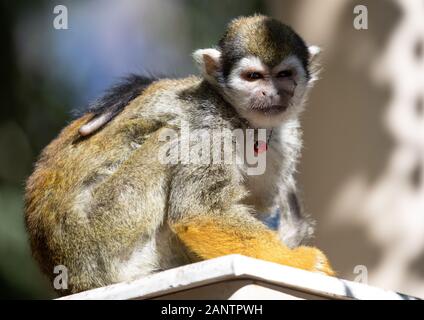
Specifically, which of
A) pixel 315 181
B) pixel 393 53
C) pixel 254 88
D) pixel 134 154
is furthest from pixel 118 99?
pixel 393 53

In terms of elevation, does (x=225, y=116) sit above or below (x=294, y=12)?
below

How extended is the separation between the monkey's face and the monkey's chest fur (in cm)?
14

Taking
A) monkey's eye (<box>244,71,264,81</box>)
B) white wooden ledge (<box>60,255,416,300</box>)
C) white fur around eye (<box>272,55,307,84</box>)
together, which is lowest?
white wooden ledge (<box>60,255,416,300</box>)

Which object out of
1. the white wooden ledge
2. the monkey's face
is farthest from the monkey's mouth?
the white wooden ledge

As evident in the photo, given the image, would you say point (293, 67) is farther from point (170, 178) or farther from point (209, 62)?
point (170, 178)

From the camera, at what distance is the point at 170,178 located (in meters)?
5.66

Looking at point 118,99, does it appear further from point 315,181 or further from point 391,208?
point 391,208

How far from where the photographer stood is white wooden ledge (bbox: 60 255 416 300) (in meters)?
4.02

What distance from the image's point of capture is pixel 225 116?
19.6 feet

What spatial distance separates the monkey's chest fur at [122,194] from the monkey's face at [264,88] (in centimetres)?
14

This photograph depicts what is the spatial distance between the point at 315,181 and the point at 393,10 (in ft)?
5.11

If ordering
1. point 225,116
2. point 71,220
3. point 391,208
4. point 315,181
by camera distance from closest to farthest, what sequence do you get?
1. point 71,220
2. point 225,116
3. point 391,208
4. point 315,181

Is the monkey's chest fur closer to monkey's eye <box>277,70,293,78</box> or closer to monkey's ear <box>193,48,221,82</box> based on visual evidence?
monkey's ear <box>193,48,221,82</box>

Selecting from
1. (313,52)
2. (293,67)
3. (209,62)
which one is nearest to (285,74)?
Result: (293,67)
